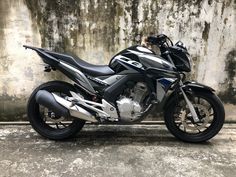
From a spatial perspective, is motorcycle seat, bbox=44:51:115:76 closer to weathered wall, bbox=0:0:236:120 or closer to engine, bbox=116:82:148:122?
engine, bbox=116:82:148:122

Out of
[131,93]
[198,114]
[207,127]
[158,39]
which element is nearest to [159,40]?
[158,39]

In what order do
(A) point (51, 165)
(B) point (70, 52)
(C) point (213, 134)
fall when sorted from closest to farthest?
(A) point (51, 165) < (C) point (213, 134) < (B) point (70, 52)

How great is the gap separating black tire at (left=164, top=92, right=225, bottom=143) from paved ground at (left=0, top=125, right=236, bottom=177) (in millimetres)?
96

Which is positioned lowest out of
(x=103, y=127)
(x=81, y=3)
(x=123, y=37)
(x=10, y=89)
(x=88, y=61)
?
(x=103, y=127)

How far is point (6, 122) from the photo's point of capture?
4.89 m

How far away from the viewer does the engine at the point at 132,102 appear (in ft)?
13.8

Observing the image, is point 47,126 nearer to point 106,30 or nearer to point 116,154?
point 116,154

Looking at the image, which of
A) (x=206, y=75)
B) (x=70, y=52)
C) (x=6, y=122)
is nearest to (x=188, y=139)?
(x=206, y=75)

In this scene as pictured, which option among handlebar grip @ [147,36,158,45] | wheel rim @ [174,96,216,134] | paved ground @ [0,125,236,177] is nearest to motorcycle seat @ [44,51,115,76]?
handlebar grip @ [147,36,158,45]

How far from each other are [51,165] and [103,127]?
1.16m

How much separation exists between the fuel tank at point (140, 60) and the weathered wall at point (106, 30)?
54cm

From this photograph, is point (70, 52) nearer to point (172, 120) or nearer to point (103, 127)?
point (103, 127)

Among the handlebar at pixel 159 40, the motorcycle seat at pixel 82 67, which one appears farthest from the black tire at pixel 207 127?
the motorcycle seat at pixel 82 67

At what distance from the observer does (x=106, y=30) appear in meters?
4.58
